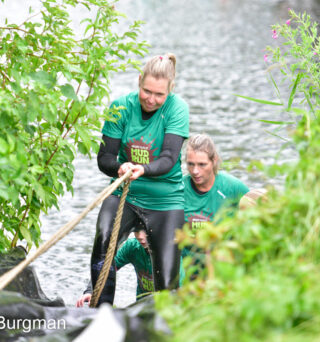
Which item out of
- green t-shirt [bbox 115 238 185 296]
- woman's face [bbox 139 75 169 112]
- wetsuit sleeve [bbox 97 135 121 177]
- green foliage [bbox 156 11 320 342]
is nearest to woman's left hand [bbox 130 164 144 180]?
wetsuit sleeve [bbox 97 135 121 177]

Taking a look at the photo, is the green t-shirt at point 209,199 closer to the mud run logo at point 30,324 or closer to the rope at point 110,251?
the rope at point 110,251

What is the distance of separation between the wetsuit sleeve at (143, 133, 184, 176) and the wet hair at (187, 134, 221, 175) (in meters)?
0.64

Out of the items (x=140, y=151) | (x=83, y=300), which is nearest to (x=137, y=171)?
(x=140, y=151)

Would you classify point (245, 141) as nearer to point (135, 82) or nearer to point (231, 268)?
point (135, 82)

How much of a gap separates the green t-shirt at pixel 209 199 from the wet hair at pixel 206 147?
124 mm

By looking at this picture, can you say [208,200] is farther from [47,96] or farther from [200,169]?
[47,96]

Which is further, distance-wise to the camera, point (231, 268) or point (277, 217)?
point (277, 217)

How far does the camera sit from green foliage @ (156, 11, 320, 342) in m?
2.05

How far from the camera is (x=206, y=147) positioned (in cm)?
538

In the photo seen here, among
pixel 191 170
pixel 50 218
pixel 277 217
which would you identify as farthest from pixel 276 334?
pixel 50 218

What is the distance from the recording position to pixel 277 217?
2.44 metres

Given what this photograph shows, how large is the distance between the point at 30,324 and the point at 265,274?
1.70m

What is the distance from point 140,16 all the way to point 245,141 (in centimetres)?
2047

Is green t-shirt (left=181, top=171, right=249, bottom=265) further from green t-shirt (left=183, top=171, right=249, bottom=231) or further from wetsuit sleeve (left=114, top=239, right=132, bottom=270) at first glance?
wetsuit sleeve (left=114, top=239, right=132, bottom=270)
